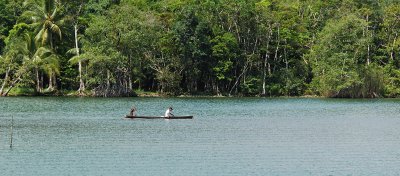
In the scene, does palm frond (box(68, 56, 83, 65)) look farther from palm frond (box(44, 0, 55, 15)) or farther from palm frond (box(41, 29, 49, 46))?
palm frond (box(44, 0, 55, 15))

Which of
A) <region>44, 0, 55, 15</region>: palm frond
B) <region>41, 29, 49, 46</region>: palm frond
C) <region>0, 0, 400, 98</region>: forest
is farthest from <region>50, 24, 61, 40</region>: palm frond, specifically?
<region>44, 0, 55, 15</region>: palm frond

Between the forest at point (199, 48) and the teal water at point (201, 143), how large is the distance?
22818 millimetres

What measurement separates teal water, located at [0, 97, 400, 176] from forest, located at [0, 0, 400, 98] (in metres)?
22.8

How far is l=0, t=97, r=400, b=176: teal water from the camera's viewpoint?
31734 millimetres

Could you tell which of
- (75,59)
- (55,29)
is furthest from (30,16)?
(75,59)

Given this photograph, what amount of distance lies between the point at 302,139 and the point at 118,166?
47.5ft

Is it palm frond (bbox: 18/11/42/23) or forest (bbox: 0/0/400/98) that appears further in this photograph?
palm frond (bbox: 18/11/42/23)

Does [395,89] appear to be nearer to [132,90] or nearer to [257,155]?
[132,90]

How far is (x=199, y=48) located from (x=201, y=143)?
52.3 m

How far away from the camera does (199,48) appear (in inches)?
3617

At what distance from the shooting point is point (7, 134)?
43.0m

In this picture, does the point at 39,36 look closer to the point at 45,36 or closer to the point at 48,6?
the point at 45,36

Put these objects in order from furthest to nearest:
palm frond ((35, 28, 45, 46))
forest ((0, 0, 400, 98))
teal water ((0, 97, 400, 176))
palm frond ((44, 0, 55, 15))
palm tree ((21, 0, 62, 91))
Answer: palm frond ((44, 0, 55, 15)) < palm tree ((21, 0, 62, 91)) < palm frond ((35, 28, 45, 46)) < forest ((0, 0, 400, 98)) < teal water ((0, 97, 400, 176))

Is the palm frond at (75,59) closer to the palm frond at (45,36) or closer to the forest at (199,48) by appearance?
the forest at (199,48)
